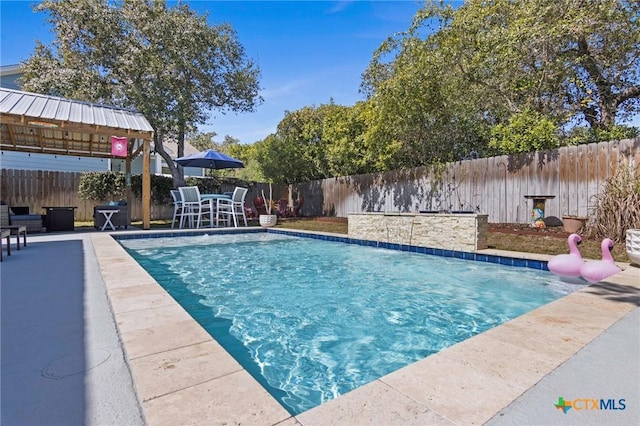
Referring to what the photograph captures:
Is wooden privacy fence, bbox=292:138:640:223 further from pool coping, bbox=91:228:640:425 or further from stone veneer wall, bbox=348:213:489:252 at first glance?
pool coping, bbox=91:228:640:425

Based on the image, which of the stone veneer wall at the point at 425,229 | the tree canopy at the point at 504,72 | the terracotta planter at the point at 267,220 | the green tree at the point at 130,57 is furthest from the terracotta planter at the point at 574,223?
the green tree at the point at 130,57

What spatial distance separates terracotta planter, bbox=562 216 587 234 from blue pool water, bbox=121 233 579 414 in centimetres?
225

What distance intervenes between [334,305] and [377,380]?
193 cm

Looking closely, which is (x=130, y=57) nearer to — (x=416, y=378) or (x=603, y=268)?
(x=416, y=378)

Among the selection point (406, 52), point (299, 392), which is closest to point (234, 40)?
point (406, 52)

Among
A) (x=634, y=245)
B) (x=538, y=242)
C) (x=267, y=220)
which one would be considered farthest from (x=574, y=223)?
(x=267, y=220)

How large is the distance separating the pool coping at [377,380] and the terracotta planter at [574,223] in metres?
4.19

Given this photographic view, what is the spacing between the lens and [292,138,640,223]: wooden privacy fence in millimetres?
6270

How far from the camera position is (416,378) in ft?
4.82

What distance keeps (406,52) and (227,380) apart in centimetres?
977

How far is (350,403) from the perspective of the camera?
1289mm

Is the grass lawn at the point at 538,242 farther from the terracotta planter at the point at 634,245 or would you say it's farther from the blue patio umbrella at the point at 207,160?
the blue patio umbrella at the point at 207,160

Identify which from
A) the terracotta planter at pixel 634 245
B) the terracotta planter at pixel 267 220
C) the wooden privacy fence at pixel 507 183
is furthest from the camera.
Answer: the terracotta planter at pixel 267 220

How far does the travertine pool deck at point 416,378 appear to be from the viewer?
3.92 ft
